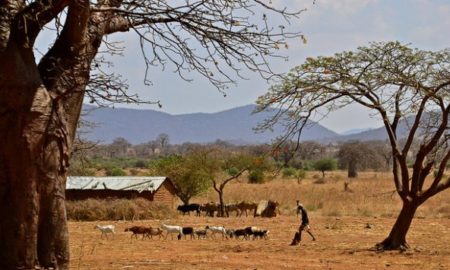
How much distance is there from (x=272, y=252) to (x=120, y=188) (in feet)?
65.8

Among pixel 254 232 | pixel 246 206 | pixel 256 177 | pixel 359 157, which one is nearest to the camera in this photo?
pixel 254 232

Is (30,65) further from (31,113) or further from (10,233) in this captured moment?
(10,233)

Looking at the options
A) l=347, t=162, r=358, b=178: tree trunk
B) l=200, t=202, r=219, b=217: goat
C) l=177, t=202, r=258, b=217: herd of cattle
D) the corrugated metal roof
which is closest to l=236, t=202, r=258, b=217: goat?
l=177, t=202, r=258, b=217: herd of cattle

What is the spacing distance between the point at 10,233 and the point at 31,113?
108 centimetres

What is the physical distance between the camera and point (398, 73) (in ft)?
55.9

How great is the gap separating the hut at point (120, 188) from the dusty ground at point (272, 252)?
9154 millimetres

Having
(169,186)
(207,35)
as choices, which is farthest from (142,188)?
(207,35)

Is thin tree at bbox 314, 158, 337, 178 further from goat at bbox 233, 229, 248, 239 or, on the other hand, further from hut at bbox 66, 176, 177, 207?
goat at bbox 233, 229, 248, 239

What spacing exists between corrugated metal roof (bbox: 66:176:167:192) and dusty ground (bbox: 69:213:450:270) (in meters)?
9.41

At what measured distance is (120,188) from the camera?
35312 millimetres

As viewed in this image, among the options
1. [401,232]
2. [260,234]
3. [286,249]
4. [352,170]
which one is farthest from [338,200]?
[352,170]

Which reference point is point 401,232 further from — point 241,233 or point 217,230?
point 217,230

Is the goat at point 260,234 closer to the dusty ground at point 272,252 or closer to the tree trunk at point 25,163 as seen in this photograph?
the dusty ground at point 272,252

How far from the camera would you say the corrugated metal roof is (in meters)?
35.0
